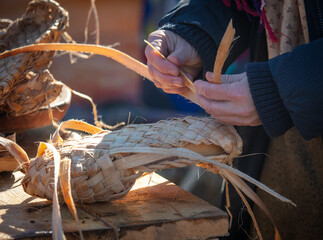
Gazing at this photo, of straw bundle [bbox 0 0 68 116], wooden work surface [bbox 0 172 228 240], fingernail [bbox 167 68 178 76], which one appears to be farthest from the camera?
straw bundle [bbox 0 0 68 116]

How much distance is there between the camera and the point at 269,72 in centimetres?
79

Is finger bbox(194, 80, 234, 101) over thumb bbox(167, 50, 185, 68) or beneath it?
beneath

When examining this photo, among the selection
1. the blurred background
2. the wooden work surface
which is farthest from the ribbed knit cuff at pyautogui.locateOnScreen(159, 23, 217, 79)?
the blurred background

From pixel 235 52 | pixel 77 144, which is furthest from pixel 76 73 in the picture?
pixel 77 144

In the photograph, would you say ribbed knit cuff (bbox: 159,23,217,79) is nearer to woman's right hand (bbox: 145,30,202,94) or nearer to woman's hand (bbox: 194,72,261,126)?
woman's right hand (bbox: 145,30,202,94)

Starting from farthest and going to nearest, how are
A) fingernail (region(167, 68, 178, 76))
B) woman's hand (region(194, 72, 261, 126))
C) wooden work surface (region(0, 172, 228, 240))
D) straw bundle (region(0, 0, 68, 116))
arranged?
straw bundle (region(0, 0, 68, 116))
fingernail (region(167, 68, 178, 76))
woman's hand (region(194, 72, 261, 126))
wooden work surface (region(0, 172, 228, 240))

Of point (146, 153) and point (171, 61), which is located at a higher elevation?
point (171, 61)

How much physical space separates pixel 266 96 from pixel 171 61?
0.28m

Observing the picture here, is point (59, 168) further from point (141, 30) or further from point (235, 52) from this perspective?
point (141, 30)

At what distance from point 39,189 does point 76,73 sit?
373cm

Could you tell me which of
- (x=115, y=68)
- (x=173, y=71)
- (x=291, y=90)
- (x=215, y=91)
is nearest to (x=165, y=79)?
(x=173, y=71)

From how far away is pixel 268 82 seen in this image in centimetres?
78

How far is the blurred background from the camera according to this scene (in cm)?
359

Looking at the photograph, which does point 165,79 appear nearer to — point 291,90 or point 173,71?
point 173,71
